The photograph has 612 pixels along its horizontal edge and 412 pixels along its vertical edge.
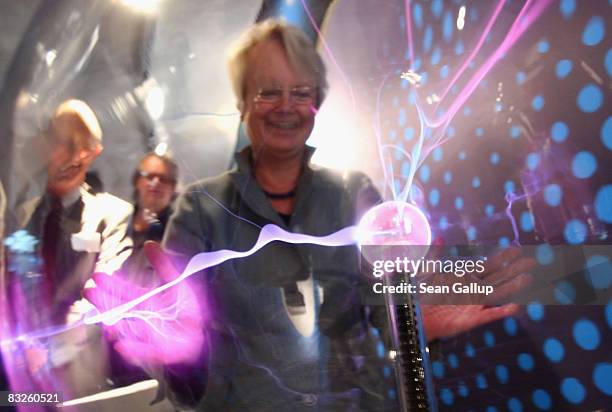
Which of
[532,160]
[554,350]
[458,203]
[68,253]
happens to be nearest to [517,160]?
[532,160]

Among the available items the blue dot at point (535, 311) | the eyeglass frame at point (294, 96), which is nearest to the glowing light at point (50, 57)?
the eyeglass frame at point (294, 96)

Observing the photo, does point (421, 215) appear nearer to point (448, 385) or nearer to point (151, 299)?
point (448, 385)

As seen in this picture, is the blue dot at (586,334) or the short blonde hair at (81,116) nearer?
the blue dot at (586,334)

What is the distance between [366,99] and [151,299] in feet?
1.92

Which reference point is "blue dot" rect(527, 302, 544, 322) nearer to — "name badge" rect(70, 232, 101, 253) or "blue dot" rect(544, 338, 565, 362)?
"blue dot" rect(544, 338, 565, 362)

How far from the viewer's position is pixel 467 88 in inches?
37.7

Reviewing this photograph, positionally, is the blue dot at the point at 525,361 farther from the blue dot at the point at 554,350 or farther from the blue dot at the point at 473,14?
the blue dot at the point at 473,14

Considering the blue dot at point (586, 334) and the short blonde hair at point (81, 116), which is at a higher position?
the short blonde hair at point (81, 116)

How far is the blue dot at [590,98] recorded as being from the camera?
0.89 metres

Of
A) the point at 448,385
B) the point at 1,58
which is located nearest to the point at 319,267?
the point at 448,385

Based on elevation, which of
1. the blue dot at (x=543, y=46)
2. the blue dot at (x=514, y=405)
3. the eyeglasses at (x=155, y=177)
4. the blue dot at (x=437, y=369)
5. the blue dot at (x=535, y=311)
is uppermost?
the blue dot at (x=543, y=46)

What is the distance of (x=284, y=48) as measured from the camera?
0.99 metres

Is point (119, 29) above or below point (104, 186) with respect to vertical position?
above

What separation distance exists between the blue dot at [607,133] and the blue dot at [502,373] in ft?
1.47
